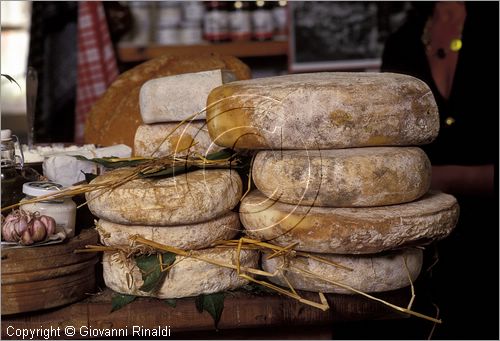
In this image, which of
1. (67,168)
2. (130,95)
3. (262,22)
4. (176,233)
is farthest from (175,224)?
(262,22)

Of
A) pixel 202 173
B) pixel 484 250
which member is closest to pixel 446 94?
pixel 484 250

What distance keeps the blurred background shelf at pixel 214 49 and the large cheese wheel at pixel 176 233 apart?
1777 mm

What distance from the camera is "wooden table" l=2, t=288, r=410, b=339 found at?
1.22 meters

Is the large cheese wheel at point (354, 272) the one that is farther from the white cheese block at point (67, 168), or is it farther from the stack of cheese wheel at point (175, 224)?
the white cheese block at point (67, 168)

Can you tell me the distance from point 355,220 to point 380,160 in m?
0.13

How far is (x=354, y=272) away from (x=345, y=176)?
8.6 inches

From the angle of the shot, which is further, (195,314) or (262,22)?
(262,22)

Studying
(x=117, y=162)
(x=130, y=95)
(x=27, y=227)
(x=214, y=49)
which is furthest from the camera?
(x=214, y=49)

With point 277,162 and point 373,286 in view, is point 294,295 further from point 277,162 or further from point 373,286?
point 277,162

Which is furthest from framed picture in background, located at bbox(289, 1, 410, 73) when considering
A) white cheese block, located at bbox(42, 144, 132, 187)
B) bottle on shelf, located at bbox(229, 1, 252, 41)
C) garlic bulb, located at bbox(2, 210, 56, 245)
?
garlic bulb, located at bbox(2, 210, 56, 245)

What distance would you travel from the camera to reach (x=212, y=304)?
1.25 metres

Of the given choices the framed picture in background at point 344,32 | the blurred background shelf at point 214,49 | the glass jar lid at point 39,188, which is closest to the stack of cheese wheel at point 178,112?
the glass jar lid at point 39,188

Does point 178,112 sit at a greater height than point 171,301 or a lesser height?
greater

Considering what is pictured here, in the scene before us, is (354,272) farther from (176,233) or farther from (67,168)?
(67,168)
